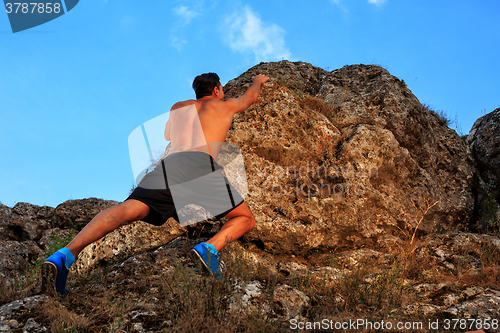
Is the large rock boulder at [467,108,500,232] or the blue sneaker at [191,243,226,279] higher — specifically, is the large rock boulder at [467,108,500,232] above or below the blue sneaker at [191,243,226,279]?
above

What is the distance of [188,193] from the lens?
10.4ft

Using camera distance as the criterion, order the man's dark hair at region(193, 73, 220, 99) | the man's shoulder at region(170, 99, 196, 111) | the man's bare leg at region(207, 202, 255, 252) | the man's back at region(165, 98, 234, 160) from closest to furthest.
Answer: the man's bare leg at region(207, 202, 255, 252) → the man's back at region(165, 98, 234, 160) → the man's shoulder at region(170, 99, 196, 111) → the man's dark hair at region(193, 73, 220, 99)

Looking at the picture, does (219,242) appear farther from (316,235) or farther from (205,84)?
(205,84)

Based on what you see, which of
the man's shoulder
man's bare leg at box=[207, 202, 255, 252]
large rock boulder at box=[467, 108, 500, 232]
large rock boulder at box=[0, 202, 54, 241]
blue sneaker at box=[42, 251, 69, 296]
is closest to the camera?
blue sneaker at box=[42, 251, 69, 296]

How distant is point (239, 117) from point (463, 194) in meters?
4.15

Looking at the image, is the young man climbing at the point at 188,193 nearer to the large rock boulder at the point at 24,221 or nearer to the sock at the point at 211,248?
the sock at the point at 211,248

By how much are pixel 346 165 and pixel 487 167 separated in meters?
3.24

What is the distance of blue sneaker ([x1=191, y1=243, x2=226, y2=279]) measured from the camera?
9.43ft

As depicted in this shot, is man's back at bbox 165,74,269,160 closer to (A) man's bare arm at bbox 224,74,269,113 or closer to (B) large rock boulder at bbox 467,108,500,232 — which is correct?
(A) man's bare arm at bbox 224,74,269,113

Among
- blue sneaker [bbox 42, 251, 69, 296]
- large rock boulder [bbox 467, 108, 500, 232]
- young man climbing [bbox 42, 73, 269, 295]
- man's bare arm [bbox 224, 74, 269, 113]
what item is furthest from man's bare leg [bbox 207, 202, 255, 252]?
large rock boulder [bbox 467, 108, 500, 232]

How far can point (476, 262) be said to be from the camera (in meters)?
4.07

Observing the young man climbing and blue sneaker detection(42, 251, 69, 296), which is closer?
blue sneaker detection(42, 251, 69, 296)

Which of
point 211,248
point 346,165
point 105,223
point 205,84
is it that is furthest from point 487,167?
point 105,223

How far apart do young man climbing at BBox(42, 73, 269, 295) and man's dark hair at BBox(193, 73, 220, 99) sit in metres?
0.07
